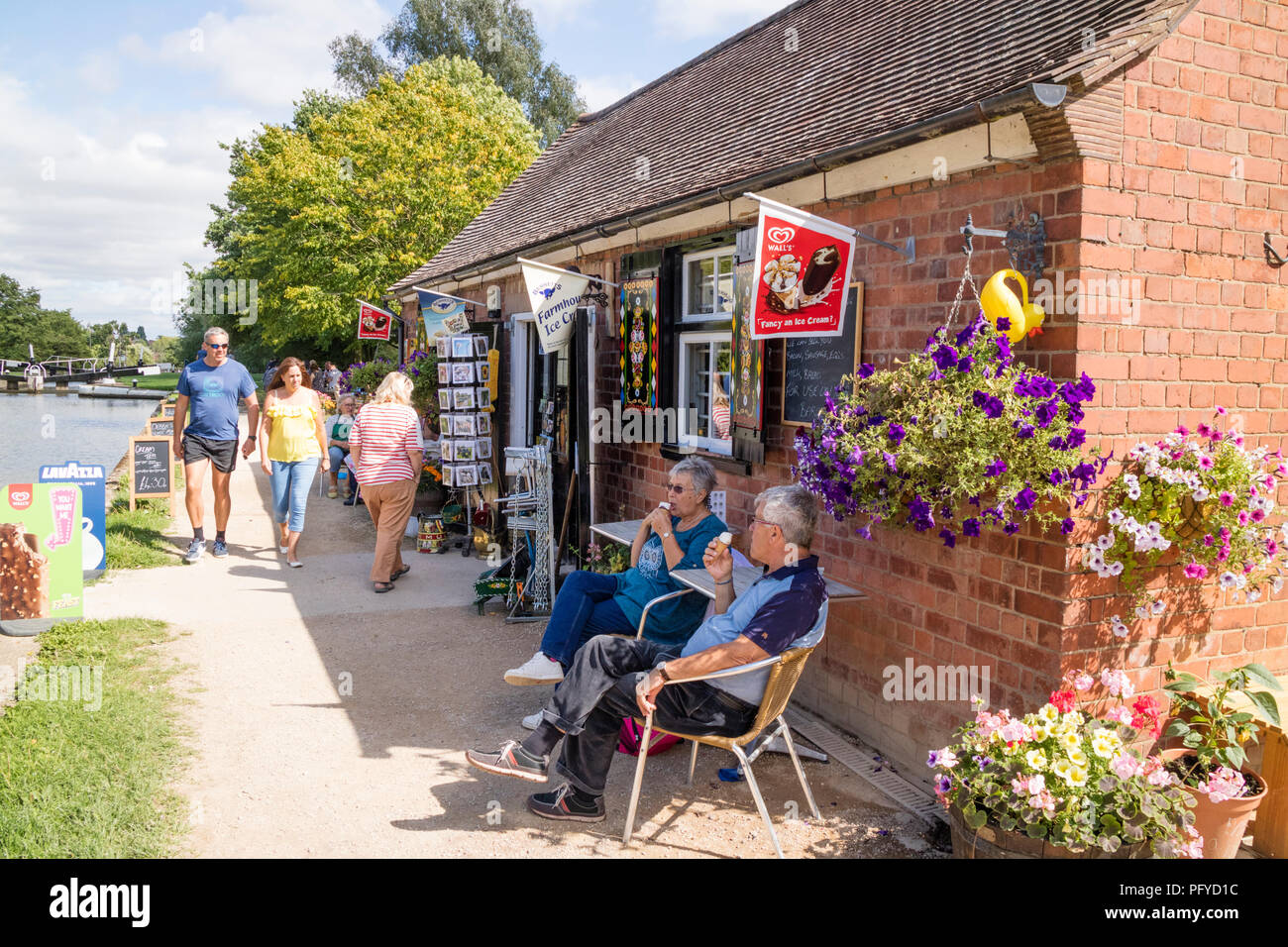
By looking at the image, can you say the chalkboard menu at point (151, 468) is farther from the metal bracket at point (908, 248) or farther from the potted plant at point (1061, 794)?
the potted plant at point (1061, 794)

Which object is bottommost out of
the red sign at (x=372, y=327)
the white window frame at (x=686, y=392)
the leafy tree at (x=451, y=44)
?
the white window frame at (x=686, y=392)

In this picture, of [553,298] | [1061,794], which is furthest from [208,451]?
[1061,794]

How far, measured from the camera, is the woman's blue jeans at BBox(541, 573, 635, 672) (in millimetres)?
4910

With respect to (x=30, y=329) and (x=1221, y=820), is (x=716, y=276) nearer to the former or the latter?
(x=1221, y=820)

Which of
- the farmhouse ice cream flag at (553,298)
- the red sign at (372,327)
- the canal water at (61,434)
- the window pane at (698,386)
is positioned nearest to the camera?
the window pane at (698,386)

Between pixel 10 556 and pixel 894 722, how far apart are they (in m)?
6.05

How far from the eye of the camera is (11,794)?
159 inches

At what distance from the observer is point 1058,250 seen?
3770 millimetres

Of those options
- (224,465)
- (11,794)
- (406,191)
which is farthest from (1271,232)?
(406,191)

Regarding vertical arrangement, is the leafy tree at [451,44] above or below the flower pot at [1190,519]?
above

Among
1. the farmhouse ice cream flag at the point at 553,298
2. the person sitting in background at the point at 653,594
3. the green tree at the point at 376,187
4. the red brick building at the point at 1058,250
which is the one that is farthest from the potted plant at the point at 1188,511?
the green tree at the point at 376,187

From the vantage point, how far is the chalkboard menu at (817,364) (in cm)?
500

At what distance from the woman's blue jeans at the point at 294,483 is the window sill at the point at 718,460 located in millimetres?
4051
